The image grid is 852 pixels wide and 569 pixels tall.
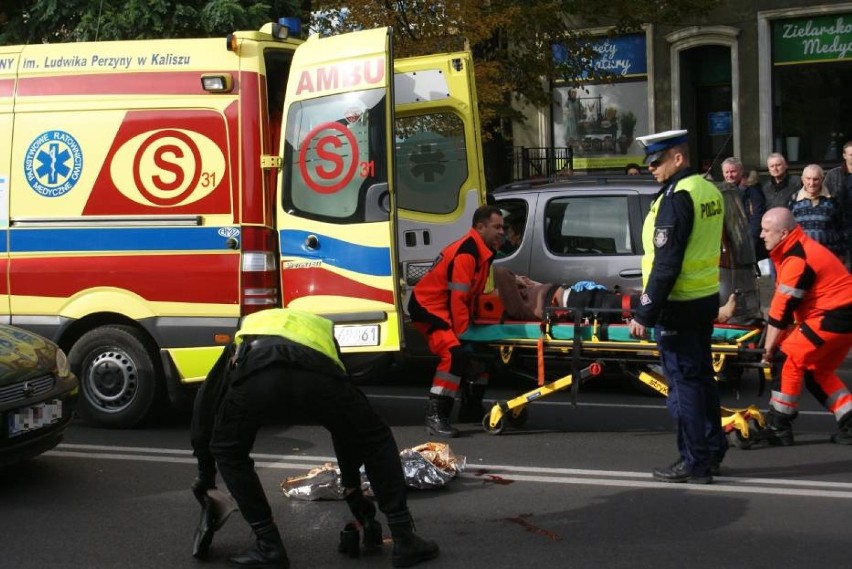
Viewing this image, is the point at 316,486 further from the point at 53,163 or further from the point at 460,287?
the point at 53,163

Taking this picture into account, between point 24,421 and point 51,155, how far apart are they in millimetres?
2488

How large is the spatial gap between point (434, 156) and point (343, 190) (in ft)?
6.62

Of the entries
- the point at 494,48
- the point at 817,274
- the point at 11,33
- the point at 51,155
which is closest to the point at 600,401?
the point at 817,274

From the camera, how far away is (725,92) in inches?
838

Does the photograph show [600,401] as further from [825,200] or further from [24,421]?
[24,421]

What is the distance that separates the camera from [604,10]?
14.9 meters

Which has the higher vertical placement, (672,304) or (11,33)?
(11,33)

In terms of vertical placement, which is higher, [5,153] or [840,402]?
[5,153]

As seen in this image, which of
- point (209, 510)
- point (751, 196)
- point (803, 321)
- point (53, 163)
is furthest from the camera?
point (751, 196)

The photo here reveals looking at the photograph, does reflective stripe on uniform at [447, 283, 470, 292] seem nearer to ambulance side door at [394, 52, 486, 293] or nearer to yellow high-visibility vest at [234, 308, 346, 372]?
ambulance side door at [394, 52, 486, 293]

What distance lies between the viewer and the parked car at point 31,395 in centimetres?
632

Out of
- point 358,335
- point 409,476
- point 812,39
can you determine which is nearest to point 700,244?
point 409,476

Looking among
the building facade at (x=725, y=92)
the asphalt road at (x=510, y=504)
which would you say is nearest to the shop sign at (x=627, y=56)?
the building facade at (x=725, y=92)

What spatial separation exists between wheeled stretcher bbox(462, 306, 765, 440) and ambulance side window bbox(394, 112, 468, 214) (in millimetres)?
1799
